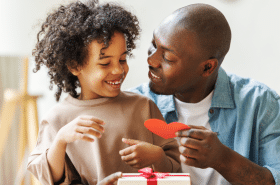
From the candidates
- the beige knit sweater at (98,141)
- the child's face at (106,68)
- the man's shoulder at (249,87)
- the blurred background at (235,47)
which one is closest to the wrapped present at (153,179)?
the beige knit sweater at (98,141)

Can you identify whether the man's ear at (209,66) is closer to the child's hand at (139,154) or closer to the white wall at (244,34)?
the child's hand at (139,154)

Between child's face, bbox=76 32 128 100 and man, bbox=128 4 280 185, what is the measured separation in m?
0.11

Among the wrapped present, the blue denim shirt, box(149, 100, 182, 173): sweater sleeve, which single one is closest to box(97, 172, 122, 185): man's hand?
the wrapped present

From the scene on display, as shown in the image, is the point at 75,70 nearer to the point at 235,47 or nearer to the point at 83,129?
the point at 83,129

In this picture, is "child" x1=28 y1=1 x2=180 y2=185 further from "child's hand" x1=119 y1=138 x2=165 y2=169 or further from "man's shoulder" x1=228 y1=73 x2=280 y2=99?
"man's shoulder" x1=228 y1=73 x2=280 y2=99

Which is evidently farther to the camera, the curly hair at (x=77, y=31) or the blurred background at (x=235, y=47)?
the blurred background at (x=235, y=47)

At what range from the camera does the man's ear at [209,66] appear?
3.84ft

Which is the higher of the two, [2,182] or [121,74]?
[121,74]

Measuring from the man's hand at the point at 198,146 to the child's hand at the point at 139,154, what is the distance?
122mm

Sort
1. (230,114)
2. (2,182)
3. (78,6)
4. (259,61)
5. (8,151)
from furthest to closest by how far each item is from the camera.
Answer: (2,182), (8,151), (259,61), (230,114), (78,6)

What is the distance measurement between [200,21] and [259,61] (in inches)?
38.3

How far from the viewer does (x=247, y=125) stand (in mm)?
1235

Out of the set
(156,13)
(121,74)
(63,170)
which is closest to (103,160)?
(63,170)

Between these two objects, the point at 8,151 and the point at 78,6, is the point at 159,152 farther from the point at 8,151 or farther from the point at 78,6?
the point at 8,151
